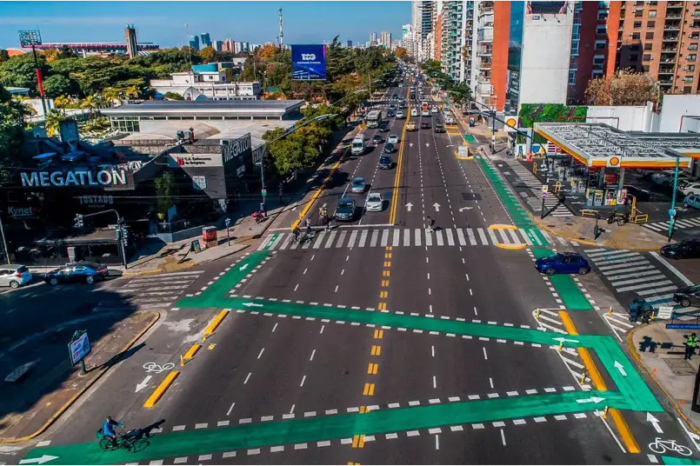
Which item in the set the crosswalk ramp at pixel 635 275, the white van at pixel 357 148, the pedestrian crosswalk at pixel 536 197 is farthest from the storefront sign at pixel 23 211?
the white van at pixel 357 148

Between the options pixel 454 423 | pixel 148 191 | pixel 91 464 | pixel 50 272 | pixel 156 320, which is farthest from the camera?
pixel 148 191

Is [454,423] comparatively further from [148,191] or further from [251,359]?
[148,191]

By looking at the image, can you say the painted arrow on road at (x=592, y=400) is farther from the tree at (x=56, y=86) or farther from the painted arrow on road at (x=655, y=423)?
the tree at (x=56, y=86)

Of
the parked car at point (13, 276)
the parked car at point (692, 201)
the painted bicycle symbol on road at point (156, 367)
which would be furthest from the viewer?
the parked car at point (692, 201)

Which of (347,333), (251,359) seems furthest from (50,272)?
(347,333)

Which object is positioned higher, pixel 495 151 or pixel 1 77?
pixel 1 77

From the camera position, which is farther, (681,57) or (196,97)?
(196,97)

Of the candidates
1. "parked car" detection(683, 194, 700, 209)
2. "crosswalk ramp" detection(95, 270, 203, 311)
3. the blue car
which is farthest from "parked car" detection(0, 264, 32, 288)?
"parked car" detection(683, 194, 700, 209)
